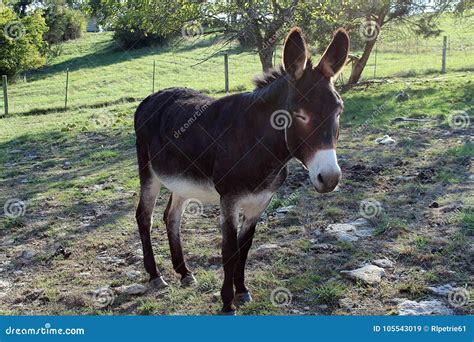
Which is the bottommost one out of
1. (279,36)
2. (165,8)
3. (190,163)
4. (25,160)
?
(25,160)

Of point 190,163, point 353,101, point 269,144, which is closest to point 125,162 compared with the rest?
point 190,163

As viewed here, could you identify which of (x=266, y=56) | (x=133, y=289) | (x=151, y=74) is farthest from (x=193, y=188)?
(x=151, y=74)

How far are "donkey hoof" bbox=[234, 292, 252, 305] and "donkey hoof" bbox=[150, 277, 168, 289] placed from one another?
918 mm

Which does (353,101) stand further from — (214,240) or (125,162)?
(214,240)

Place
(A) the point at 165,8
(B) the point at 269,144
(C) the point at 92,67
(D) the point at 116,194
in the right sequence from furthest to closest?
(C) the point at 92,67
(A) the point at 165,8
(D) the point at 116,194
(B) the point at 269,144

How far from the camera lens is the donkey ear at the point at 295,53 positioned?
3920 mm

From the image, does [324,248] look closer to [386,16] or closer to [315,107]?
[315,107]

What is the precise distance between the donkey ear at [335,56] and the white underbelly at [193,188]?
1.50m

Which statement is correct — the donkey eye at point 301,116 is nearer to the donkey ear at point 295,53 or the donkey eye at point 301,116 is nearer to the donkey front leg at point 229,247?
the donkey ear at point 295,53

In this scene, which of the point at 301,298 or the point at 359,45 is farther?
the point at 359,45

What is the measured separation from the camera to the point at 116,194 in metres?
8.62

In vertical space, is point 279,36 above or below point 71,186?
above

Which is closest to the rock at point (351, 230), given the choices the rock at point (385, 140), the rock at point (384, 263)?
the rock at point (384, 263)

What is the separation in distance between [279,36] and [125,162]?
606 cm
